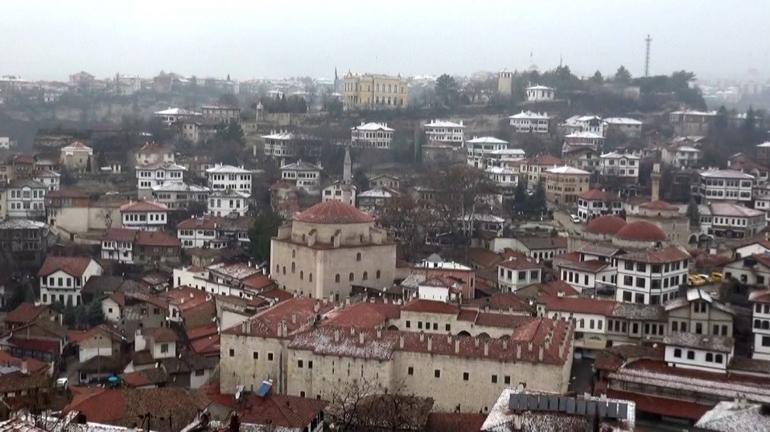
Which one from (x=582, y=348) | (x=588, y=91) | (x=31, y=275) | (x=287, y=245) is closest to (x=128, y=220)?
(x=31, y=275)

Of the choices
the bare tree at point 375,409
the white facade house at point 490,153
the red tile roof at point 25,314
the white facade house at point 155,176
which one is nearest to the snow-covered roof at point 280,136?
the white facade house at point 155,176

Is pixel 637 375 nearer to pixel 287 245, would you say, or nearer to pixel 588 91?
pixel 287 245

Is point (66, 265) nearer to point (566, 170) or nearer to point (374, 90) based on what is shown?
point (566, 170)

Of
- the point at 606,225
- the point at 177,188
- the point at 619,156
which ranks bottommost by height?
the point at 177,188

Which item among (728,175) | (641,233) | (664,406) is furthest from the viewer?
(728,175)

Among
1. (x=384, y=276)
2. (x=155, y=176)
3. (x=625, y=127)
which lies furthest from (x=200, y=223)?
(x=625, y=127)

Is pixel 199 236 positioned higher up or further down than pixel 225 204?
further down
